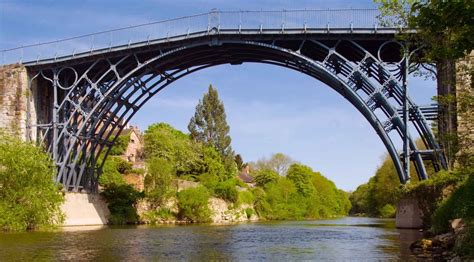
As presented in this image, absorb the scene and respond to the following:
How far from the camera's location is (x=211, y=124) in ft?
291

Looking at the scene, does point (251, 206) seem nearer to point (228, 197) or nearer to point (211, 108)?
point (228, 197)

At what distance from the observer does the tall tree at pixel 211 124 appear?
87.1 meters

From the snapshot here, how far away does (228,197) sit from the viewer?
7006 cm

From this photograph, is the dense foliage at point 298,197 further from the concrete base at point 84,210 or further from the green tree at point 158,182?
the concrete base at point 84,210

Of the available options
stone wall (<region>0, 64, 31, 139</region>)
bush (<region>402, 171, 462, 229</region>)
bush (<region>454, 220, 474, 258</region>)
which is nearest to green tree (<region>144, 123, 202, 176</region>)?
stone wall (<region>0, 64, 31, 139</region>)

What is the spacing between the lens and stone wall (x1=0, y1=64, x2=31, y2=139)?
43.4 metres

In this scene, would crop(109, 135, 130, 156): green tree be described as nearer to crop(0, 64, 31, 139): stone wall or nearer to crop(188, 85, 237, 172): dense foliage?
crop(188, 85, 237, 172): dense foliage

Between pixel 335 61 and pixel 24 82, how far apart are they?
2316 cm

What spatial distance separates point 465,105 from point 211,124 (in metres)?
70.2

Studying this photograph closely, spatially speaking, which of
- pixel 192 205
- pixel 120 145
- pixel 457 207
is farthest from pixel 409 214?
pixel 120 145

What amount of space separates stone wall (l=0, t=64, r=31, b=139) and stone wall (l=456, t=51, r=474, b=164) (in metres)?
30.2

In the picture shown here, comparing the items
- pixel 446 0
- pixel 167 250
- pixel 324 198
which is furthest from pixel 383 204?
pixel 446 0

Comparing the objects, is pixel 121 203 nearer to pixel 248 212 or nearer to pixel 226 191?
pixel 226 191

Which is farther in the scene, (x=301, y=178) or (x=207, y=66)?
(x=301, y=178)
